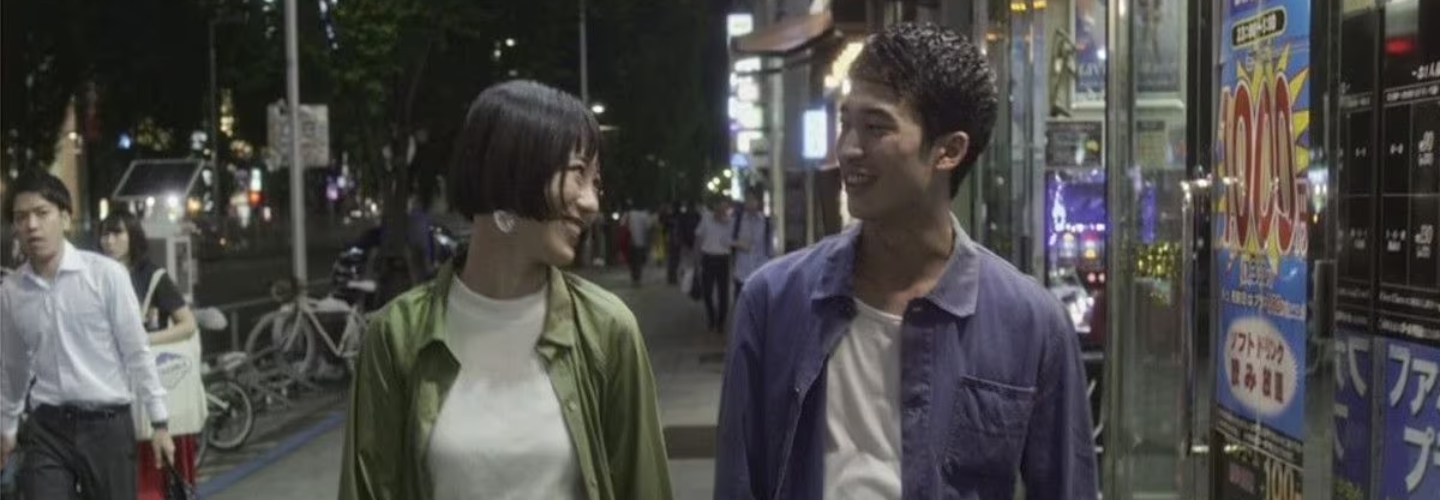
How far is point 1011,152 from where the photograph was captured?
955 centimetres

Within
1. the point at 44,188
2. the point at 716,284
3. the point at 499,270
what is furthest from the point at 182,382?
the point at 716,284

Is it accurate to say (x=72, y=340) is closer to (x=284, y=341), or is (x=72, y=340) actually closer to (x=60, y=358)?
(x=60, y=358)

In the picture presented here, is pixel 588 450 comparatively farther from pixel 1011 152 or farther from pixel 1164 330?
pixel 1011 152

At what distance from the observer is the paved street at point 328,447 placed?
1002 centimetres

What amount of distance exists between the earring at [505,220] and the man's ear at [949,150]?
0.84 metres

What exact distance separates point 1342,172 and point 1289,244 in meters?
0.41

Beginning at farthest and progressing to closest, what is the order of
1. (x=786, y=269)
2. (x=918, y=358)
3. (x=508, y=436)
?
(x=508, y=436) < (x=786, y=269) < (x=918, y=358)

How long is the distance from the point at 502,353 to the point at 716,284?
1727 centimetres

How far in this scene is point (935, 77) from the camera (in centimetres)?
247

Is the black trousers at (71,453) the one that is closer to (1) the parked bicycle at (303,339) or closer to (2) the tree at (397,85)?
(1) the parked bicycle at (303,339)

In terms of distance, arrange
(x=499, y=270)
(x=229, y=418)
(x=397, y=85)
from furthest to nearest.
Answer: (x=397, y=85)
(x=229, y=418)
(x=499, y=270)

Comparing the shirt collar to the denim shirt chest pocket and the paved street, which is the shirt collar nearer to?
the denim shirt chest pocket

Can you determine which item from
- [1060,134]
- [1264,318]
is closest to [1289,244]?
[1264,318]

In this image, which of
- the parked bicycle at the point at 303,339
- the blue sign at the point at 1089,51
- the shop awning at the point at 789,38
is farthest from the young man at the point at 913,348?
the parked bicycle at the point at 303,339
